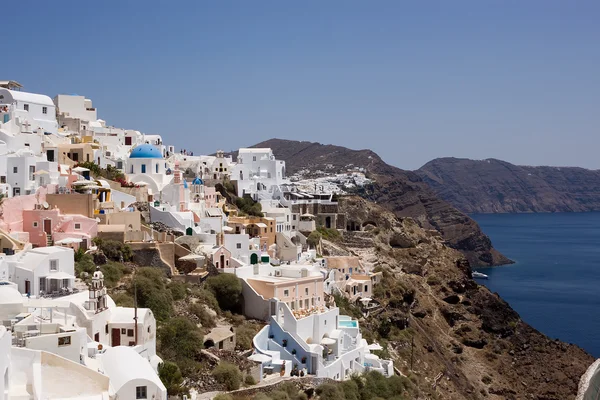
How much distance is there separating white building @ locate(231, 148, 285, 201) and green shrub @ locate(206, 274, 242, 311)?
18318 millimetres

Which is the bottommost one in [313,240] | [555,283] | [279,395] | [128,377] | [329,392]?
[555,283]

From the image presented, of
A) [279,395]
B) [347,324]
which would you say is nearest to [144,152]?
[347,324]

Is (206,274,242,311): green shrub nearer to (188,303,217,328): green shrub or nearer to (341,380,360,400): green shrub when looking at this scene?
(188,303,217,328): green shrub

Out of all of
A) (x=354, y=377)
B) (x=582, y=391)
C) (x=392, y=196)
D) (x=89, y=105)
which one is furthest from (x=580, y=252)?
(x=582, y=391)

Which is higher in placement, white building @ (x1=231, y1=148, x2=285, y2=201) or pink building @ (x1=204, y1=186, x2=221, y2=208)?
white building @ (x1=231, y1=148, x2=285, y2=201)

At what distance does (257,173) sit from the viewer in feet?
162

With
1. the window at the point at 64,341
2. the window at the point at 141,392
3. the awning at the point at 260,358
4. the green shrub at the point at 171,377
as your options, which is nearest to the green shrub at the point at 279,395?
the awning at the point at 260,358

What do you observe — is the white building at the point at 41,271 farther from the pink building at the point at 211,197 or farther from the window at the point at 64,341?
the pink building at the point at 211,197

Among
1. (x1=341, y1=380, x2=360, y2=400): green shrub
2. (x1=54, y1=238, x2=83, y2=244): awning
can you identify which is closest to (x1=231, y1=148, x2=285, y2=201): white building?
(x1=54, y1=238, x2=83, y2=244): awning

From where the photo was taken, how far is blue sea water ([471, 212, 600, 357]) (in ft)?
191

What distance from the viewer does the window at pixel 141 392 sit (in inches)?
656

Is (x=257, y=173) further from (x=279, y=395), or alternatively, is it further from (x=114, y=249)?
(x=279, y=395)

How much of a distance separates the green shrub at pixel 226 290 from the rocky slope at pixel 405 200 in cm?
5514

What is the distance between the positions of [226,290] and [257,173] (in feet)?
73.0
